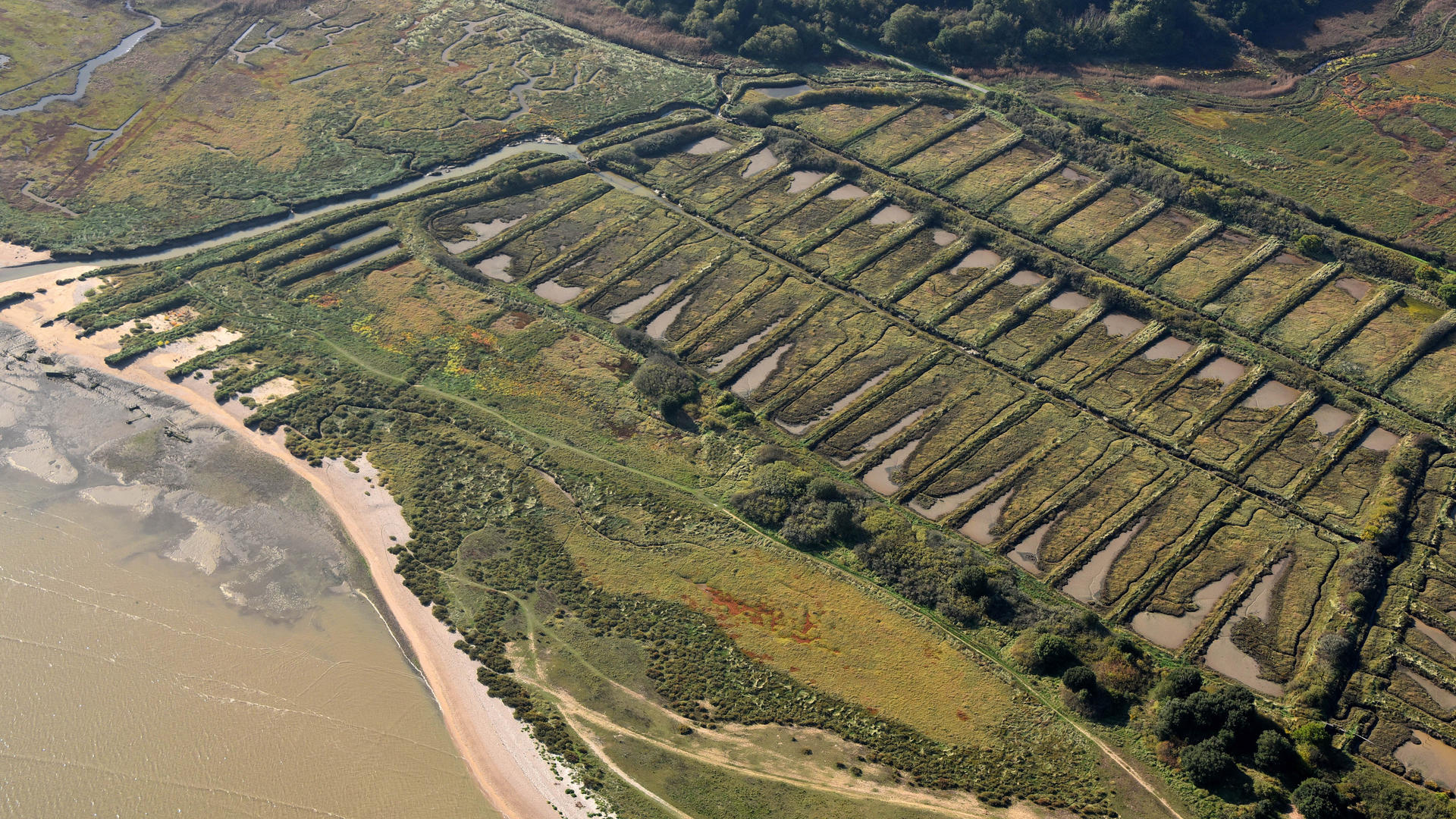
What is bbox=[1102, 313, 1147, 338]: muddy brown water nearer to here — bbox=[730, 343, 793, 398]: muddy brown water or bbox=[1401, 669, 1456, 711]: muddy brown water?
bbox=[730, 343, 793, 398]: muddy brown water

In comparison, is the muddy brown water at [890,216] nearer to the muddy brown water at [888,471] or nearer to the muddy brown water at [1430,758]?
the muddy brown water at [888,471]

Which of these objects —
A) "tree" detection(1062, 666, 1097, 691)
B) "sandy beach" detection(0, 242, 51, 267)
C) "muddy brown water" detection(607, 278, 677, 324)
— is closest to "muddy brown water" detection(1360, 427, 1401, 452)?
"tree" detection(1062, 666, 1097, 691)

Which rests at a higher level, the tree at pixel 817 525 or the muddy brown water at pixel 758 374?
the muddy brown water at pixel 758 374

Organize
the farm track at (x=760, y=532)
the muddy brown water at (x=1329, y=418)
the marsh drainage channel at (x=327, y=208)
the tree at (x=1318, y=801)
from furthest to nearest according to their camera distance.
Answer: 1. the marsh drainage channel at (x=327, y=208)
2. the muddy brown water at (x=1329, y=418)
3. the farm track at (x=760, y=532)
4. the tree at (x=1318, y=801)

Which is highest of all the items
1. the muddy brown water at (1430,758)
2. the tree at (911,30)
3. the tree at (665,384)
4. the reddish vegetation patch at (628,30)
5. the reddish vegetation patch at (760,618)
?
the tree at (911,30)

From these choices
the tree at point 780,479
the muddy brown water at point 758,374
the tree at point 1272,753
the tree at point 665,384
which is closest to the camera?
the tree at point 1272,753

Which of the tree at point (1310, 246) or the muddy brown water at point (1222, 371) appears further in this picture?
the tree at point (1310, 246)

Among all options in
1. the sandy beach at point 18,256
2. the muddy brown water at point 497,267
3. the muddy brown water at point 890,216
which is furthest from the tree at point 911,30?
the sandy beach at point 18,256

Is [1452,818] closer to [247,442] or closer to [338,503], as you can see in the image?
[338,503]
